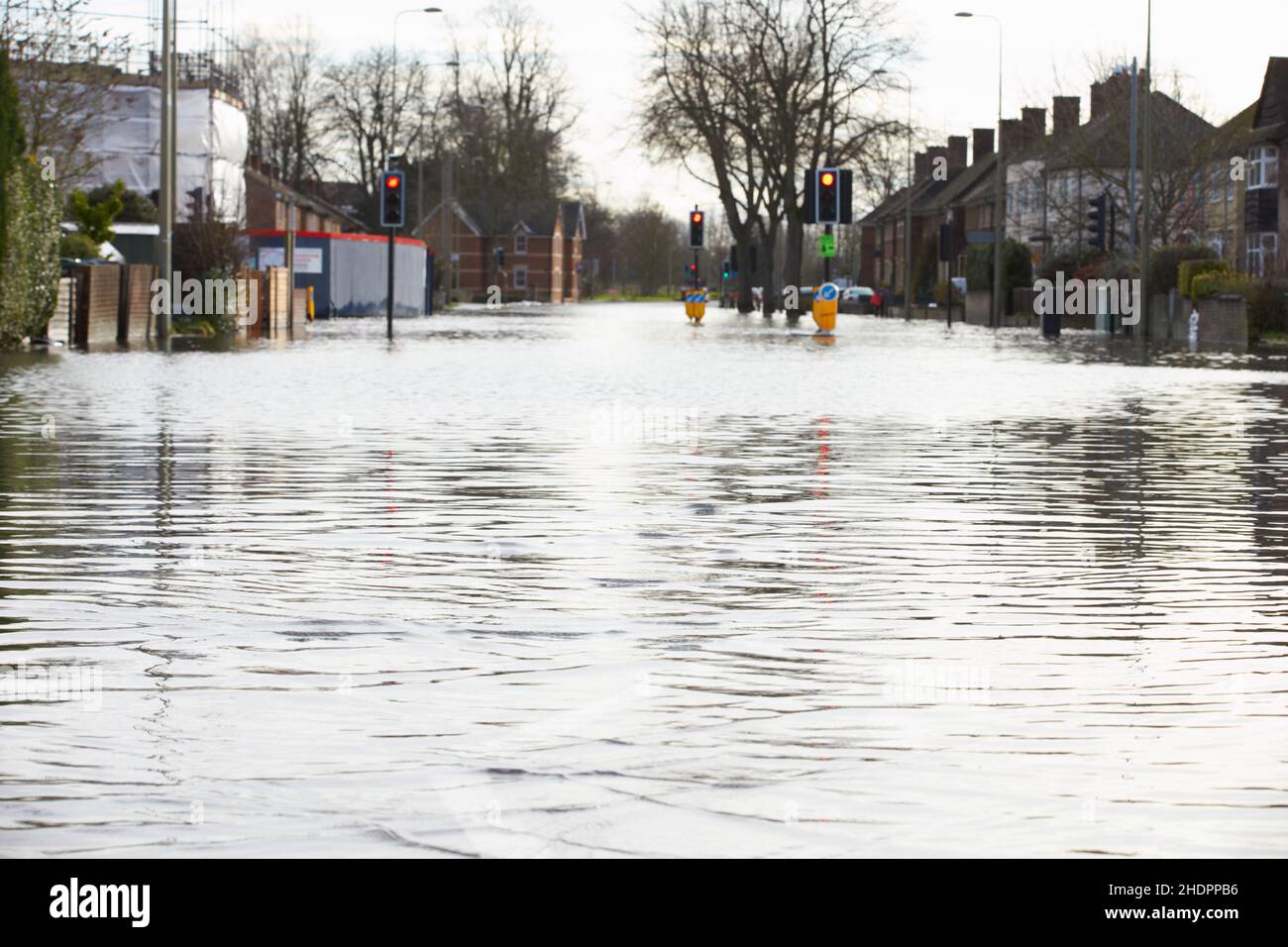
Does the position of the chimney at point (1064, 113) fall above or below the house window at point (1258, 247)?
above

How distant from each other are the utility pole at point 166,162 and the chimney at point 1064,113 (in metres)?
37.6

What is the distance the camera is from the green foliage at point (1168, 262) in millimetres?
56000

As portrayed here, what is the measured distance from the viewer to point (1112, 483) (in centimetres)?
1379

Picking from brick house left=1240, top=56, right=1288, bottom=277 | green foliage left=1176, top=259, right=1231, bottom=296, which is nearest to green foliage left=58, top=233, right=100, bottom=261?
green foliage left=1176, top=259, right=1231, bottom=296

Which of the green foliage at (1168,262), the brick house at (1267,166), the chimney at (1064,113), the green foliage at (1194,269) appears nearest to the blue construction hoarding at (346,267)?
the chimney at (1064,113)

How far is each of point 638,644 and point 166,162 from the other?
114 feet

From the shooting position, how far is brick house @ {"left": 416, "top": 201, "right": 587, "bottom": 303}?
15975cm

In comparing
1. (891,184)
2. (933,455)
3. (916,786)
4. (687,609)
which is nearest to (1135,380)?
(933,455)

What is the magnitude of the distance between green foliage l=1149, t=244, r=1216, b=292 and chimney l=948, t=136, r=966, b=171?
83.8m

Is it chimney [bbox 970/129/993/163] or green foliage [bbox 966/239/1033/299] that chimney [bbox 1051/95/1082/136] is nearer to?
green foliage [bbox 966/239/1033/299]

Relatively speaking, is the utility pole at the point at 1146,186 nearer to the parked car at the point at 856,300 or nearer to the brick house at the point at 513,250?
the parked car at the point at 856,300

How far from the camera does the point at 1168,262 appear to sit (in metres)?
57.2
